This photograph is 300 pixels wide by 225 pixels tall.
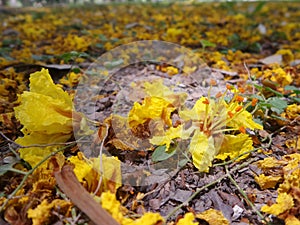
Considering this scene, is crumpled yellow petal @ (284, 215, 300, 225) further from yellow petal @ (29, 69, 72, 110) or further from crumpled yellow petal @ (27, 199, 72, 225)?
yellow petal @ (29, 69, 72, 110)

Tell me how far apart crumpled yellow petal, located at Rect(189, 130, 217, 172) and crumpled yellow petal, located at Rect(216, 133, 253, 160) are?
7cm

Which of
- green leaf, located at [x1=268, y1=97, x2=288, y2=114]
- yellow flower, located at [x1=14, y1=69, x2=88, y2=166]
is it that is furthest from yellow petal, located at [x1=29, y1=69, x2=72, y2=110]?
green leaf, located at [x1=268, y1=97, x2=288, y2=114]

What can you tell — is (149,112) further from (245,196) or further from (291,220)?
(291,220)

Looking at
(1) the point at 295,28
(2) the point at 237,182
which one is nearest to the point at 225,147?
(2) the point at 237,182

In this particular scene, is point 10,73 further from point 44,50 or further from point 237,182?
point 237,182

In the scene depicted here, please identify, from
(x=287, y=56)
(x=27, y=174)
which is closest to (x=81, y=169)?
(x=27, y=174)

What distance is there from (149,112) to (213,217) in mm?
516

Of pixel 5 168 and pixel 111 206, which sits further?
pixel 5 168

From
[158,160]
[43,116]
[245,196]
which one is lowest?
Result: [245,196]

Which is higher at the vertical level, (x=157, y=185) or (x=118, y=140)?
(x=118, y=140)

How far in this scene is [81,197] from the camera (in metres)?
1.11

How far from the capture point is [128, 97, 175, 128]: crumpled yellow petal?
1470 millimetres

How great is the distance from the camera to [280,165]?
140 cm

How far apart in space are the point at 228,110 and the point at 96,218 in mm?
A: 725
